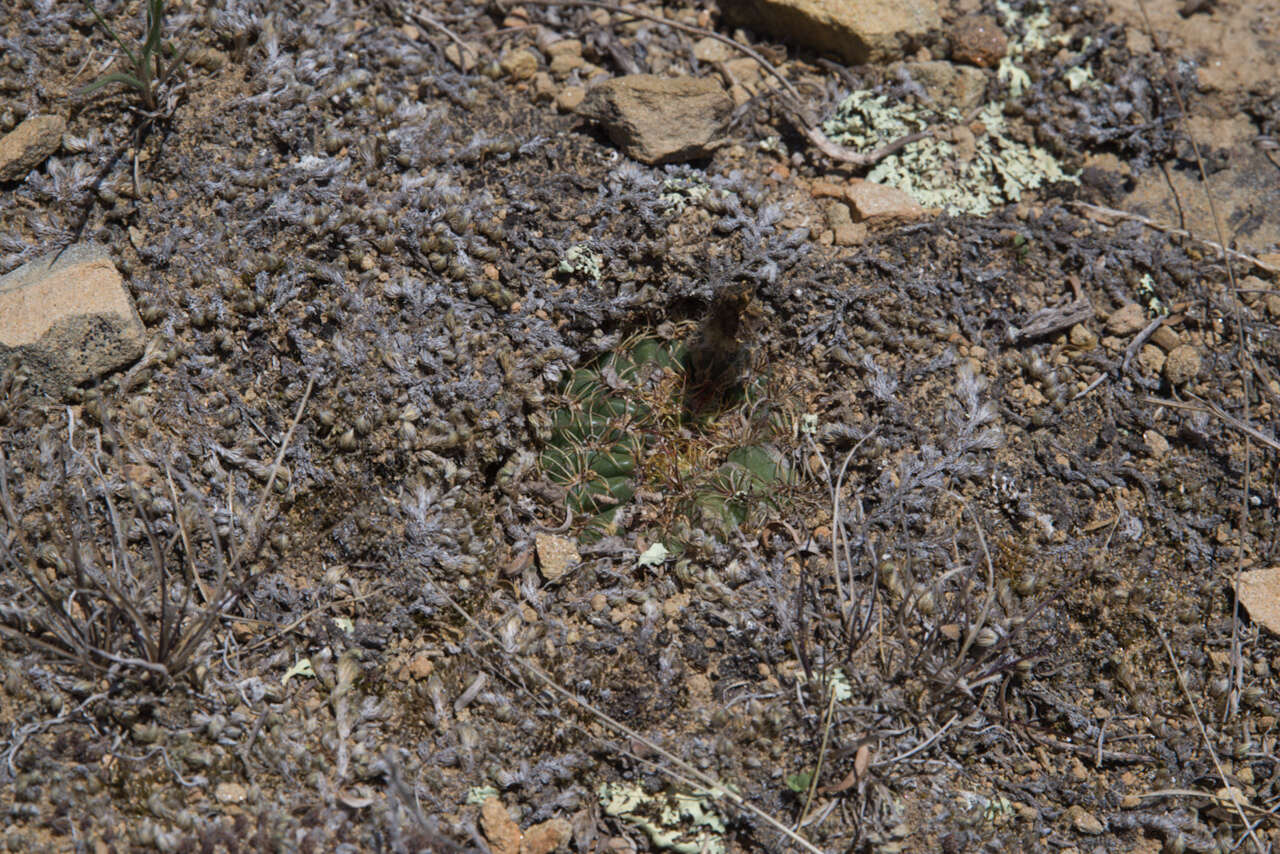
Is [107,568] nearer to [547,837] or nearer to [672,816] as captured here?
[547,837]

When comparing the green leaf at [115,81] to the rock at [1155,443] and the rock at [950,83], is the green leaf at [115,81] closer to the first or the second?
the rock at [950,83]

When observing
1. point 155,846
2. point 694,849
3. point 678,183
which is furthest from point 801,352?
point 155,846

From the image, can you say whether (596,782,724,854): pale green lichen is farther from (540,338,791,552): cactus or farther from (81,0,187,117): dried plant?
(81,0,187,117): dried plant

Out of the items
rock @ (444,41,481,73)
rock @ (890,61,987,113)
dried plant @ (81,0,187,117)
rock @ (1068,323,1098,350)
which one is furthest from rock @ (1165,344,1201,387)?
dried plant @ (81,0,187,117)

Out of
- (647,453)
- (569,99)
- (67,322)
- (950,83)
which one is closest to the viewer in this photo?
(67,322)

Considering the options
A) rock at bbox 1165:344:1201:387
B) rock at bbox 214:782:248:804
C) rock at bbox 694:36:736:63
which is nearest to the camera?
rock at bbox 214:782:248:804

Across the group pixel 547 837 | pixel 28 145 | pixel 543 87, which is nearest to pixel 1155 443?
pixel 547 837

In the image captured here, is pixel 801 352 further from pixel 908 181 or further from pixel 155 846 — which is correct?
pixel 155 846
